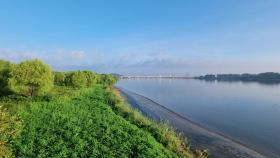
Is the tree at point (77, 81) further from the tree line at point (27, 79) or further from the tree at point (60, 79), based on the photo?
the tree line at point (27, 79)

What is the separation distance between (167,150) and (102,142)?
18.5ft

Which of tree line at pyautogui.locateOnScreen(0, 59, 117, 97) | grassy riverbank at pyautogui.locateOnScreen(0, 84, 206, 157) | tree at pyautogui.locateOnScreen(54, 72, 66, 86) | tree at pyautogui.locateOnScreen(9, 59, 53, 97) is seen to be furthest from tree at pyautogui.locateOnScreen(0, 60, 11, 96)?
tree at pyautogui.locateOnScreen(54, 72, 66, 86)

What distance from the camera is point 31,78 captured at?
147 ft

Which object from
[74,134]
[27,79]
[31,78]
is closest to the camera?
[74,134]

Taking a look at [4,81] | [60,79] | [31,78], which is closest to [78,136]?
[31,78]

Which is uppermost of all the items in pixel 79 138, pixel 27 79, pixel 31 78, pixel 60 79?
pixel 31 78

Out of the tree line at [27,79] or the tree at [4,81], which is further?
the tree at [4,81]

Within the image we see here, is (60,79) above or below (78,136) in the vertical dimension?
above

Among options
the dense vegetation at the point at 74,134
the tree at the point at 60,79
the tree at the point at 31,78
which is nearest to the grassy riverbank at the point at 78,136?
the dense vegetation at the point at 74,134

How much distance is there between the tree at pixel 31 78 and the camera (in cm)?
4450

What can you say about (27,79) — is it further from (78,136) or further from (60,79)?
(60,79)

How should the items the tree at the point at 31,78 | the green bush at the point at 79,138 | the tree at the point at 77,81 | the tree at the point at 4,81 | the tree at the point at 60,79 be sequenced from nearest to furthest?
the green bush at the point at 79,138, the tree at the point at 31,78, the tree at the point at 4,81, the tree at the point at 77,81, the tree at the point at 60,79

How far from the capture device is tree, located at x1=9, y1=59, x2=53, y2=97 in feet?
146

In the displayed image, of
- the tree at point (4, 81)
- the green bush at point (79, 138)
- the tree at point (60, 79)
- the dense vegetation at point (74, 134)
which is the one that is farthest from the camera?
the tree at point (60, 79)
